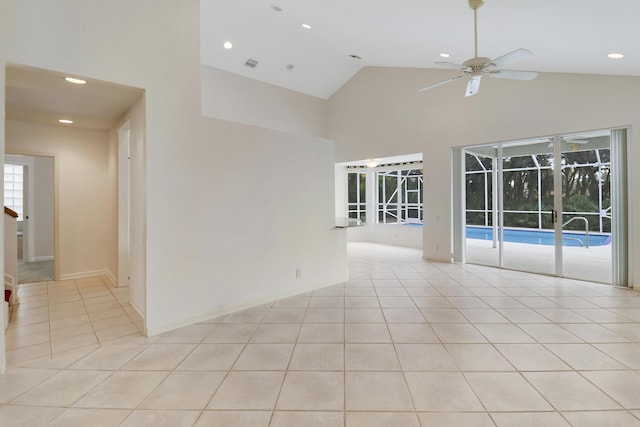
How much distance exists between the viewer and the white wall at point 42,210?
6.57m

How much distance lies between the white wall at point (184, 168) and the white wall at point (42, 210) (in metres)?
4.78

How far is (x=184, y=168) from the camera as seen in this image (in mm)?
3252

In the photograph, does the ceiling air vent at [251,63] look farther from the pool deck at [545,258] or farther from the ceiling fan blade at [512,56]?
the pool deck at [545,258]

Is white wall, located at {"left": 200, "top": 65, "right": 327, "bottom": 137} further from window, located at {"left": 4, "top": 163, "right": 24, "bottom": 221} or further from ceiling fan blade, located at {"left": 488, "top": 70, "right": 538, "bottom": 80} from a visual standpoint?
ceiling fan blade, located at {"left": 488, "top": 70, "right": 538, "bottom": 80}

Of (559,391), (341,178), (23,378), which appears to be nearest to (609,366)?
(559,391)

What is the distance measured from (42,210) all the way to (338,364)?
723cm

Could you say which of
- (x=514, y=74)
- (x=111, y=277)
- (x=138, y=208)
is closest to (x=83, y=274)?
(x=111, y=277)

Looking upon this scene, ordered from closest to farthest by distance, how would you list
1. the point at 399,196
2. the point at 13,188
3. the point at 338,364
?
the point at 338,364
the point at 13,188
the point at 399,196

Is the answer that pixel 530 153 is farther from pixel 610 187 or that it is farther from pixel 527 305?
pixel 527 305

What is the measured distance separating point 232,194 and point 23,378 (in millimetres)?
2238

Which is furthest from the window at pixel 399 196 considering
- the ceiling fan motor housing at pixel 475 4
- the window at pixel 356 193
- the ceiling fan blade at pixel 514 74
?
the ceiling fan motor housing at pixel 475 4

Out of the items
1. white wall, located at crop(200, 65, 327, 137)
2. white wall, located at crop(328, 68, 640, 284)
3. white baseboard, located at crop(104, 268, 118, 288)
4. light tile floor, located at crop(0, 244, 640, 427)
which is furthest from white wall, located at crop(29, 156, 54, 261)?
white wall, located at crop(328, 68, 640, 284)

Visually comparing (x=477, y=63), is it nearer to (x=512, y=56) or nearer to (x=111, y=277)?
(x=512, y=56)

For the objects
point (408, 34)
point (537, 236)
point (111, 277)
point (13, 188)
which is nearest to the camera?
point (408, 34)
